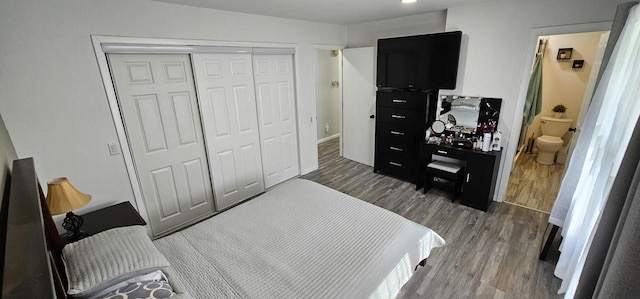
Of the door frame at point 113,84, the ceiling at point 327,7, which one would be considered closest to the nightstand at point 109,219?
the door frame at point 113,84

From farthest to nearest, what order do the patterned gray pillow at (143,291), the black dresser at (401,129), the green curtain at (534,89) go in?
the green curtain at (534,89) < the black dresser at (401,129) < the patterned gray pillow at (143,291)

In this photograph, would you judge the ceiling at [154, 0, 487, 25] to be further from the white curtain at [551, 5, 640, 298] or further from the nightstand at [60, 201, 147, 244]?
the nightstand at [60, 201, 147, 244]

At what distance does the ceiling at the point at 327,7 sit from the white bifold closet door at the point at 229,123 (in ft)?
1.71

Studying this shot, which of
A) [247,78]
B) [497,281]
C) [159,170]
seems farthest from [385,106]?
[159,170]

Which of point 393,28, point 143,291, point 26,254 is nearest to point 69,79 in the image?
point 143,291

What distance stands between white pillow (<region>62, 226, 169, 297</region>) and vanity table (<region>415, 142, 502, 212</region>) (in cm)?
304

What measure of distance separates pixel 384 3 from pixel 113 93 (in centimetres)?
273

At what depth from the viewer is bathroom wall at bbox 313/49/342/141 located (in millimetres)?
5395

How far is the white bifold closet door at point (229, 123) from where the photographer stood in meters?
2.79

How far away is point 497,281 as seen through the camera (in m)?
2.01

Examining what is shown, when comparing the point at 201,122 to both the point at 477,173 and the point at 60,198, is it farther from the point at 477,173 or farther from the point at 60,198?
the point at 477,173

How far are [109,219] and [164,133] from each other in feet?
2.98

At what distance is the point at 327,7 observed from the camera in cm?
273

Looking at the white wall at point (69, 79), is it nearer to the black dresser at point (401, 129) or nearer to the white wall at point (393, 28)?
the white wall at point (393, 28)
